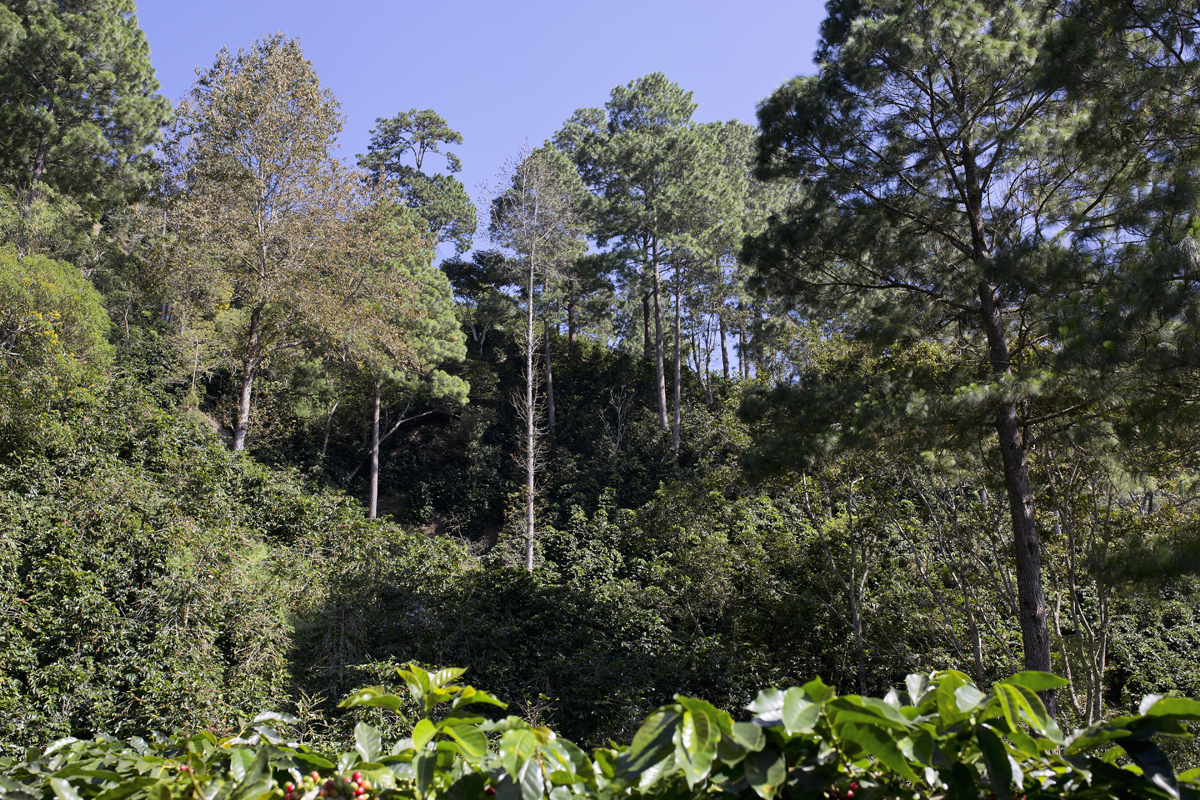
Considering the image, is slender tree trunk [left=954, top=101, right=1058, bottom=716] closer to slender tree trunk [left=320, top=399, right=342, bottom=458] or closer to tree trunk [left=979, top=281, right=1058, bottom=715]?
tree trunk [left=979, top=281, right=1058, bottom=715]

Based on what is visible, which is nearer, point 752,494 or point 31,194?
point 752,494

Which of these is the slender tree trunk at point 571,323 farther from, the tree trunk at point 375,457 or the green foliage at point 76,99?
the green foliage at point 76,99

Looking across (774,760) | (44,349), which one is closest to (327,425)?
(44,349)

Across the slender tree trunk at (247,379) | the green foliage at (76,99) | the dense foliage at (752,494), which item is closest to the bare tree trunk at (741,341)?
the dense foliage at (752,494)

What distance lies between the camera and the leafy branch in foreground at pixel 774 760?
38.4 inches

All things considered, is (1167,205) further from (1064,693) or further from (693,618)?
(693,618)

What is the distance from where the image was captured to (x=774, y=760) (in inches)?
39.6

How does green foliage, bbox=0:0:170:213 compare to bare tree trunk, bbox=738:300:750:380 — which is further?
bare tree trunk, bbox=738:300:750:380

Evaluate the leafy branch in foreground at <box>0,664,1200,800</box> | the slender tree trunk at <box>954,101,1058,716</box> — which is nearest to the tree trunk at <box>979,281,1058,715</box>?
the slender tree trunk at <box>954,101,1058,716</box>

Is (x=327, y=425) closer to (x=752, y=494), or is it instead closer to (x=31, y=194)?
(x=31, y=194)

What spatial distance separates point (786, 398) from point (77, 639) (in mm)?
7438

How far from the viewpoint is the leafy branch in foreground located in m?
0.98

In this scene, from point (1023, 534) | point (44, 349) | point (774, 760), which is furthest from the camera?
point (44, 349)

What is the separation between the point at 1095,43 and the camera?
16.8ft
